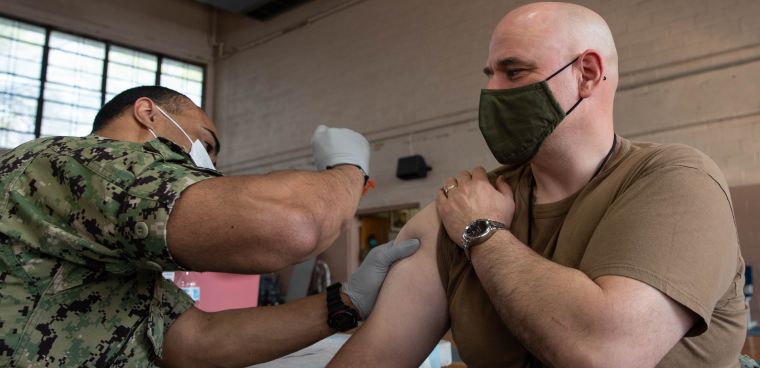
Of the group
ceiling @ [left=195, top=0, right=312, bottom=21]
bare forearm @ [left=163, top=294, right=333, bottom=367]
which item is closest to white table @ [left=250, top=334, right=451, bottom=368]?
bare forearm @ [left=163, top=294, right=333, bottom=367]

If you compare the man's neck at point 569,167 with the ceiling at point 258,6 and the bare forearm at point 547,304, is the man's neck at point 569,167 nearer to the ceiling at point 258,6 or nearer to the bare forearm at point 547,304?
the bare forearm at point 547,304

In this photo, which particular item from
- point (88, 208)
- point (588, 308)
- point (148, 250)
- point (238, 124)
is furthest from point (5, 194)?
point (238, 124)

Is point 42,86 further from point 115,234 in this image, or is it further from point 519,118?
point 519,118

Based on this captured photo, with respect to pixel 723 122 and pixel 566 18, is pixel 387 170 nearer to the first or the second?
pixel 723 122

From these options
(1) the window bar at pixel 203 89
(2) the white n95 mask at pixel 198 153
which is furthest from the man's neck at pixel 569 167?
(1) the window bar at pixel 203 89

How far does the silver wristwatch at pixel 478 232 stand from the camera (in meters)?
1.27

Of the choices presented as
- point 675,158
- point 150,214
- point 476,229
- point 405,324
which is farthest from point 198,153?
point 675,158

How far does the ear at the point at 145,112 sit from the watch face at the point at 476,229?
1.05m

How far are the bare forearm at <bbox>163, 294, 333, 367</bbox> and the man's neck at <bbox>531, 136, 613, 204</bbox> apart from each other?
2.46ft

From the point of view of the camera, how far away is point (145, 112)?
5.85 ft

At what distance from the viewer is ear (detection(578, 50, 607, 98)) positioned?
144 cm

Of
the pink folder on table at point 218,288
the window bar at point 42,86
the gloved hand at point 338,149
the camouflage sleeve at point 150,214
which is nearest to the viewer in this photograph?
the camouflage sleeve at point 150,214

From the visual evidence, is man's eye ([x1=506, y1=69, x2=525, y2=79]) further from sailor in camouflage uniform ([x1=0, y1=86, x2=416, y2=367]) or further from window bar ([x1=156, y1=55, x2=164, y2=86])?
window bar ([x1=156, y1=55, x2=164, y2=86])

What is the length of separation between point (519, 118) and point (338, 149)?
1.58 ft
